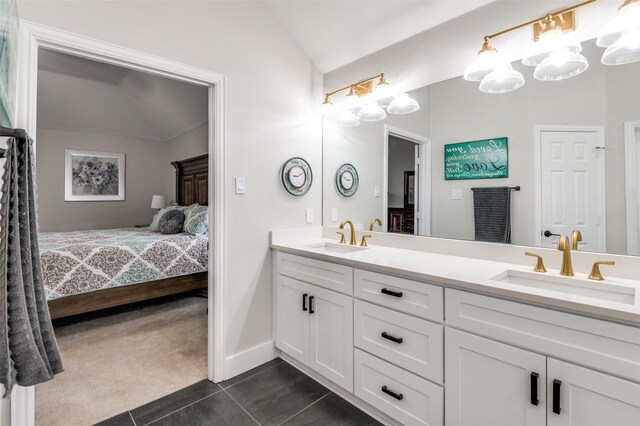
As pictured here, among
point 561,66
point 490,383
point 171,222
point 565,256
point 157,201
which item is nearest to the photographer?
point 490,383

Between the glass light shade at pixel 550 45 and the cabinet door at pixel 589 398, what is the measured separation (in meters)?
1.38

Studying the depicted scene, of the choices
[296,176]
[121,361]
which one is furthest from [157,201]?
[296,176]

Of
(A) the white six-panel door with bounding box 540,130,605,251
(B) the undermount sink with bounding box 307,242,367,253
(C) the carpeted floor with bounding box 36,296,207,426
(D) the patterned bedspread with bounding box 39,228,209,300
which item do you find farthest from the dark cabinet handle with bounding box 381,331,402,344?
(D) the patterned bedspread with bounding box 39,228,209,300

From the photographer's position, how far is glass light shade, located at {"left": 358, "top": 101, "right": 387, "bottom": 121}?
227 cm

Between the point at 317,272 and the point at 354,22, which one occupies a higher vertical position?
the point at 354,22

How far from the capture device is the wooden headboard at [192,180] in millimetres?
4773

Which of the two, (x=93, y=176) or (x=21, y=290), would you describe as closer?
(x=21, y=290)

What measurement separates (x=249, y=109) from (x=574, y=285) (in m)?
2.09

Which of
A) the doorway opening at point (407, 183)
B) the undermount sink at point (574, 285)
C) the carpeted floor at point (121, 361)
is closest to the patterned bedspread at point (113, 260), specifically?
the carpeted floor at point (121, 361)

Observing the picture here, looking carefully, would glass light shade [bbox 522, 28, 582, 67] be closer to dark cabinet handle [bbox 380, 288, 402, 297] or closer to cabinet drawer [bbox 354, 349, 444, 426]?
dark cabinet handle [bbox 380, 288, 402, 297]

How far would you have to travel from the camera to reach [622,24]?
1.25 metres

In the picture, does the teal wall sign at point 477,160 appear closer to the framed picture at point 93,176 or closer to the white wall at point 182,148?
the white wall at point 182,148

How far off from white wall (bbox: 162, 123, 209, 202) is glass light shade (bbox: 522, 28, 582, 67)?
14.0ft

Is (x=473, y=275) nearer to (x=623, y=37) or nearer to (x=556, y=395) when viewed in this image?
(x=556, y=395)
